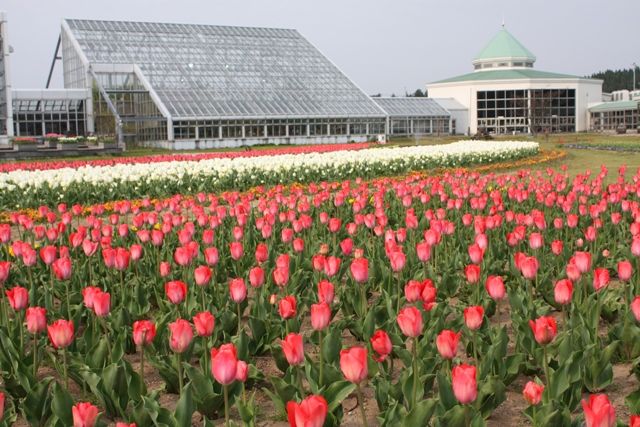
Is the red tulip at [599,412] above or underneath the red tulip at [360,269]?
underneath

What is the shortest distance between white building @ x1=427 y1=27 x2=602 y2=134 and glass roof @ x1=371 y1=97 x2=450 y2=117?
6.71m

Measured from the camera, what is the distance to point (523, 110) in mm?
72688

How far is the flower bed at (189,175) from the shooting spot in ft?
46.8

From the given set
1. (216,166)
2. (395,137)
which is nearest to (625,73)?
(395,137)

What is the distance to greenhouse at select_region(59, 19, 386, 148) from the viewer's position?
45.4 metres

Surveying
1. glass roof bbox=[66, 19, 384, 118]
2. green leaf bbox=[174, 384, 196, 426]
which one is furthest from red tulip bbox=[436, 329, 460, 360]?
glass roof bbox=[66, 19, 384, 118]

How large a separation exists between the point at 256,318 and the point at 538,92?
72.8 m

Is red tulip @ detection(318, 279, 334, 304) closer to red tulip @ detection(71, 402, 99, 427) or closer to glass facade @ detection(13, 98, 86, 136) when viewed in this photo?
red tulip @ detection(71, 402, 99, 427)

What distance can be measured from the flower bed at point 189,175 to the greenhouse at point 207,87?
81.3 ft

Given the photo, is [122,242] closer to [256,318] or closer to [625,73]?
[256,318]

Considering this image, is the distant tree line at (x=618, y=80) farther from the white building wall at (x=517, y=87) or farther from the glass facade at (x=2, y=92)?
the glass facade at (x=2, y=92)

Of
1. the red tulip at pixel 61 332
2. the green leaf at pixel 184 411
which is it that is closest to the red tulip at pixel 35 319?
the red tulip at pixel 61 332

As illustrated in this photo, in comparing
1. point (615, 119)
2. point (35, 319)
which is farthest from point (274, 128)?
point (35, 319)

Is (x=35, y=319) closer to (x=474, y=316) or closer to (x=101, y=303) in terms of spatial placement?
(x=101, y=303)
